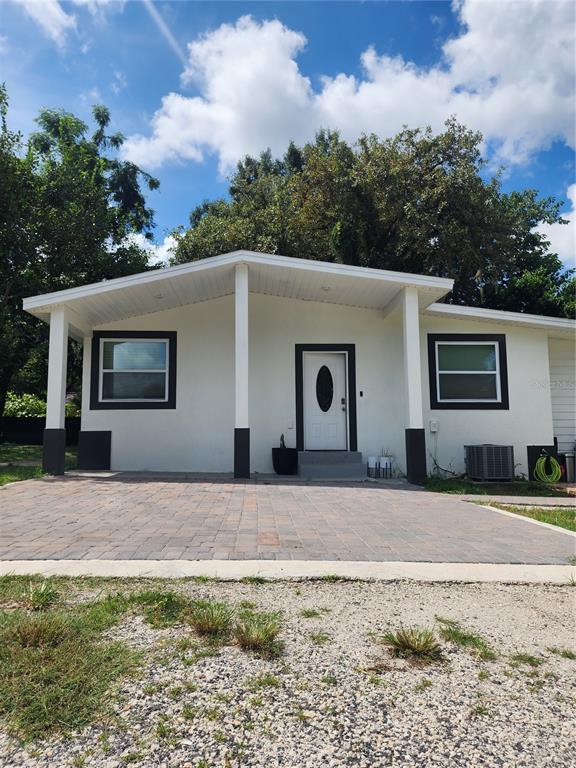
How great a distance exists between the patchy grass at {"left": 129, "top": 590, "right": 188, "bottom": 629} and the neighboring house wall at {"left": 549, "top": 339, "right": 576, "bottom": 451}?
10637 mm

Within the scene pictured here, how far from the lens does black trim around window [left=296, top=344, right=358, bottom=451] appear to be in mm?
10148

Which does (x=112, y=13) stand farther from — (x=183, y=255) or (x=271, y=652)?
(x=183, y=255)

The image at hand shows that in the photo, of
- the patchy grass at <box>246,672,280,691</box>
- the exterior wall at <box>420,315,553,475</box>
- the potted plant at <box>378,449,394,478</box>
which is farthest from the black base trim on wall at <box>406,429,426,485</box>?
the patchy grass at <box>246,672,280,691</box>

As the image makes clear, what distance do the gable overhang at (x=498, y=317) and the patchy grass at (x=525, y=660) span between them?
314 inches

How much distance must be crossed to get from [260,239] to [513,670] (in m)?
16.9

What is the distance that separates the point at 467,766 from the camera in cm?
163

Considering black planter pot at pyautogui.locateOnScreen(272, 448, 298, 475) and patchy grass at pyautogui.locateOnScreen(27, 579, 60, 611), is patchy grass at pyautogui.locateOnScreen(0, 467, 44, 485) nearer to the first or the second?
black planter pot at pyautogui.locateOnScreen(272, 448, 298, 475)

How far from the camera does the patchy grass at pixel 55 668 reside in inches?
71.1

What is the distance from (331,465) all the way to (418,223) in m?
9.45

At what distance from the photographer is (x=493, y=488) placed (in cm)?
885

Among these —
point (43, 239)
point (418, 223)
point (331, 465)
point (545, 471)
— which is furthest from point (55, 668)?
point (418, 223)

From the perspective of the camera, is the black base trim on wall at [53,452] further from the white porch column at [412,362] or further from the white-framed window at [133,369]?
the white porch column at [412,362]

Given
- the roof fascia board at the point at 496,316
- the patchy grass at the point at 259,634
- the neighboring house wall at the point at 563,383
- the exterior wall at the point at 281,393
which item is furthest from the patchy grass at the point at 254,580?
the neighboring house wall at the point at 563,383

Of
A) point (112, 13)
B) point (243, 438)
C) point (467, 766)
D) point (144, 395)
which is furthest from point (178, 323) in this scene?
point (467, 766)
